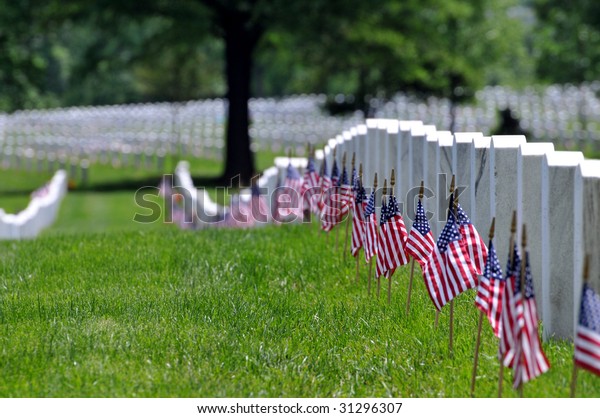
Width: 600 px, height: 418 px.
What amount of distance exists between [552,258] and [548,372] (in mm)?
812

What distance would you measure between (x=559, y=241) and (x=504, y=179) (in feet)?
2.93

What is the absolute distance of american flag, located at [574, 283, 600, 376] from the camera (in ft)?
16.3

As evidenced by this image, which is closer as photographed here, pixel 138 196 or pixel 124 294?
pixel 124 294

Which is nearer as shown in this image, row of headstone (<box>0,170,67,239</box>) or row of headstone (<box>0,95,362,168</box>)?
row of headstone (<box>0,170,67,239</box>)

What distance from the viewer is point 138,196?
32.1m

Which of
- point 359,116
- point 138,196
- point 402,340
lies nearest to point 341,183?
point 402,340

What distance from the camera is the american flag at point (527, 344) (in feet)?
17.2

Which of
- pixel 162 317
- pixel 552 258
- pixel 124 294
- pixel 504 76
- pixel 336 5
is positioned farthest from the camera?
pixel 504 76

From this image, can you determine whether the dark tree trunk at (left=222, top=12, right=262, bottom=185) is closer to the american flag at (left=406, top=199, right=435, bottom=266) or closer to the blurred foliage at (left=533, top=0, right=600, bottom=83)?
the blurred foliage at (left=533, top=0, right=600, bottom=83)

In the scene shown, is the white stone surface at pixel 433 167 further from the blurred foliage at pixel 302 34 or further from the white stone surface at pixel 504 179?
the blurred foliage at pixel 302 34

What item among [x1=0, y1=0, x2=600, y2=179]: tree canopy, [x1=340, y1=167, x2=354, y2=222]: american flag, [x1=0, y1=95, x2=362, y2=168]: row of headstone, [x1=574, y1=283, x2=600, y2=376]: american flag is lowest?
[x1=574, y1=283, x2=600, y2=376]: american flag

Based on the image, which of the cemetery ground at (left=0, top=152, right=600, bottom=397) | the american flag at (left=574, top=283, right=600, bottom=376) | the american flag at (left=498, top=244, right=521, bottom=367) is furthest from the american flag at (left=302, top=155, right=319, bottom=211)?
the american flag at (left=574, top=283, right=600, bottom=376)

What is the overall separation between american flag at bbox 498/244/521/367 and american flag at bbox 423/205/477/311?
3.27 feet

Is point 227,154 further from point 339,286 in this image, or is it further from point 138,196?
point 339,286
